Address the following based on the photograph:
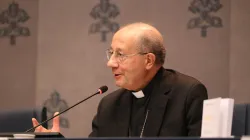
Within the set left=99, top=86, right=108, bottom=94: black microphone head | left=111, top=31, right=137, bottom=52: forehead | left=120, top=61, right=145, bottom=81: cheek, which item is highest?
left=111, top=31, right=137, bottom=52: forehead

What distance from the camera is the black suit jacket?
2.99 m

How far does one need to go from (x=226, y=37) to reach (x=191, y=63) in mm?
318

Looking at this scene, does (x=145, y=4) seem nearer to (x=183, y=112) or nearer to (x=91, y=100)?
(x=91, y=100)

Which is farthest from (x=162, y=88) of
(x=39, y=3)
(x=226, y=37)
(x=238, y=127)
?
(x=39, y=3)

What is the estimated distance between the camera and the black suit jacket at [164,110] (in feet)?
9.80

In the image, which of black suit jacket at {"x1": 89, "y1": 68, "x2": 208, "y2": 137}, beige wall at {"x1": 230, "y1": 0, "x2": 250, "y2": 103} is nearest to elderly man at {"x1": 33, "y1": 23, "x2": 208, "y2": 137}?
black suit jacket at {"x1": 89, "y1": 68, "x2": 208, "y2": 137}

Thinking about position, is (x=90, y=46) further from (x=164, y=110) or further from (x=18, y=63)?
(x=164, y=110)

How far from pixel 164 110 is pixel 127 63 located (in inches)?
14.8

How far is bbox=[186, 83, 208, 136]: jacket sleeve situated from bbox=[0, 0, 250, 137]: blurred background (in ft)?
2.28

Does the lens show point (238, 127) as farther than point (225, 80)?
No

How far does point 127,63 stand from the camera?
3234 mm

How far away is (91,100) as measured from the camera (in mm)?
4148

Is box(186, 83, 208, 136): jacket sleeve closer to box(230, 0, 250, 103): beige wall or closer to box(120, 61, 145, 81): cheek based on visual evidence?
box(120, 61, 145, 81): cheek

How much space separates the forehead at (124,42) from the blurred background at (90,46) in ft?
2.56
